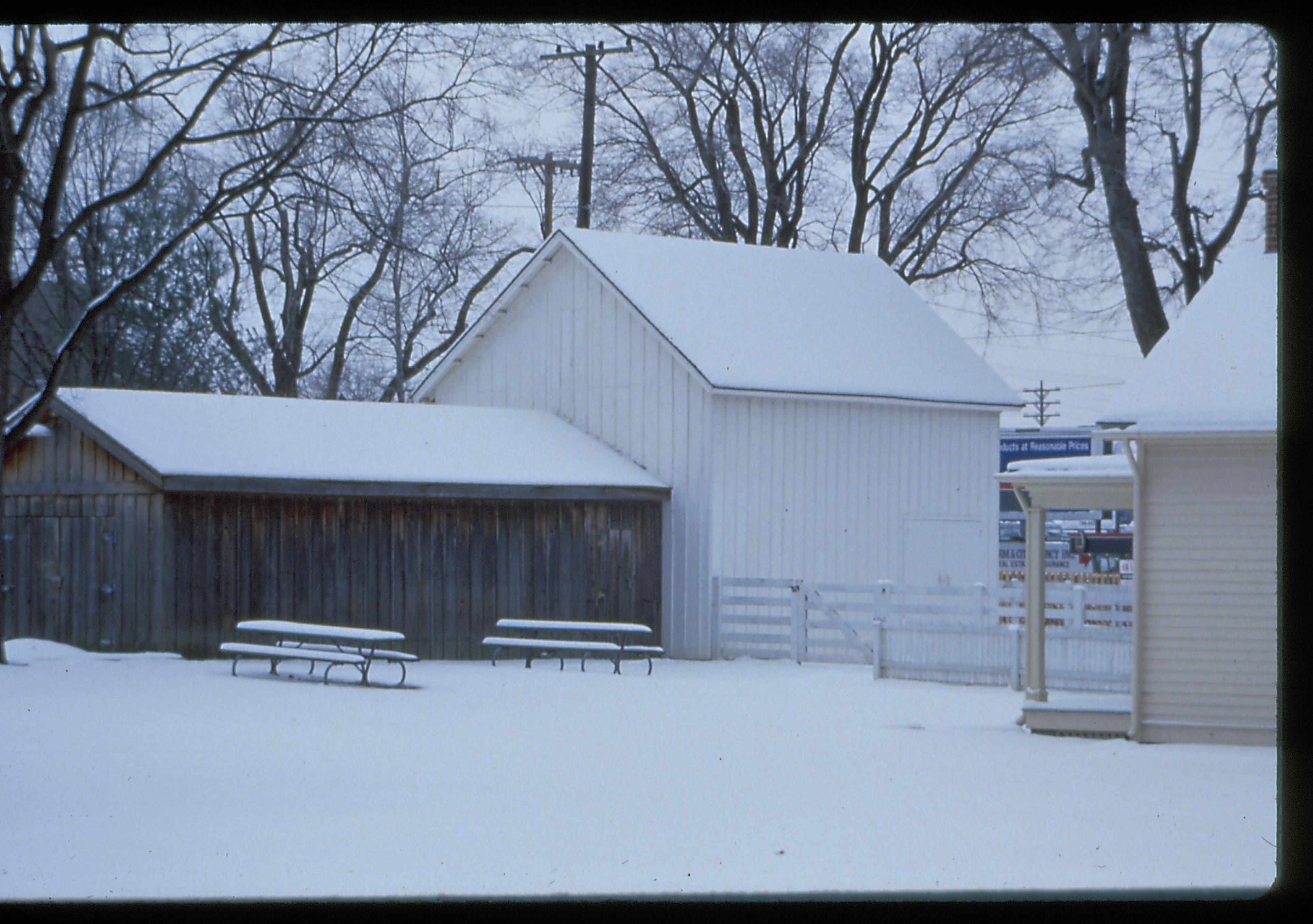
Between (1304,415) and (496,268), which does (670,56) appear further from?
(1304,415)

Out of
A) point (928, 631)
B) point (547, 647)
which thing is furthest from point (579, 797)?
point (547, 647)

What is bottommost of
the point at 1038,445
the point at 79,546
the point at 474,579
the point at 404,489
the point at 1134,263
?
the point at 474,579

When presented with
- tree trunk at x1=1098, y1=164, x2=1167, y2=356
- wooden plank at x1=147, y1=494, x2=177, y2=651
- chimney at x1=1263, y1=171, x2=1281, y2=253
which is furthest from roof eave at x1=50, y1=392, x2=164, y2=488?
tree trunk at x1=1098, y1=164, x2=1167, y2=356

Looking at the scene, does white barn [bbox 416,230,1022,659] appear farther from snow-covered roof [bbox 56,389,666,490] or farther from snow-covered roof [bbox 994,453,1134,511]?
snow-covered roof [bbox 994,453,1134,511]

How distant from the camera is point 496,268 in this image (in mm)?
44938

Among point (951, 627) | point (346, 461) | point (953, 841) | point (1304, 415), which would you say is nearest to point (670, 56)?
point (346, 461)

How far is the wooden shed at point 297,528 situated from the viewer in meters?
22.1

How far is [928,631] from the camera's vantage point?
21.3 meters

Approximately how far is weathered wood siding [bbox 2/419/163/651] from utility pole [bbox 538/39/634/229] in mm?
16418

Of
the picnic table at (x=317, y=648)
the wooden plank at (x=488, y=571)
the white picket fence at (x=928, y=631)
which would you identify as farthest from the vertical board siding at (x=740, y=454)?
the picnic table at (x=317, y=648)

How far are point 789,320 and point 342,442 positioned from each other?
7.93m

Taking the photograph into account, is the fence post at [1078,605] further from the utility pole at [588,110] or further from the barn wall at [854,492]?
the utility pole at [588,110]

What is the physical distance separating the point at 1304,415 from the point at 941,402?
14139 mm

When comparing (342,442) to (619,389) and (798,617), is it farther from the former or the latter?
(798,617)
